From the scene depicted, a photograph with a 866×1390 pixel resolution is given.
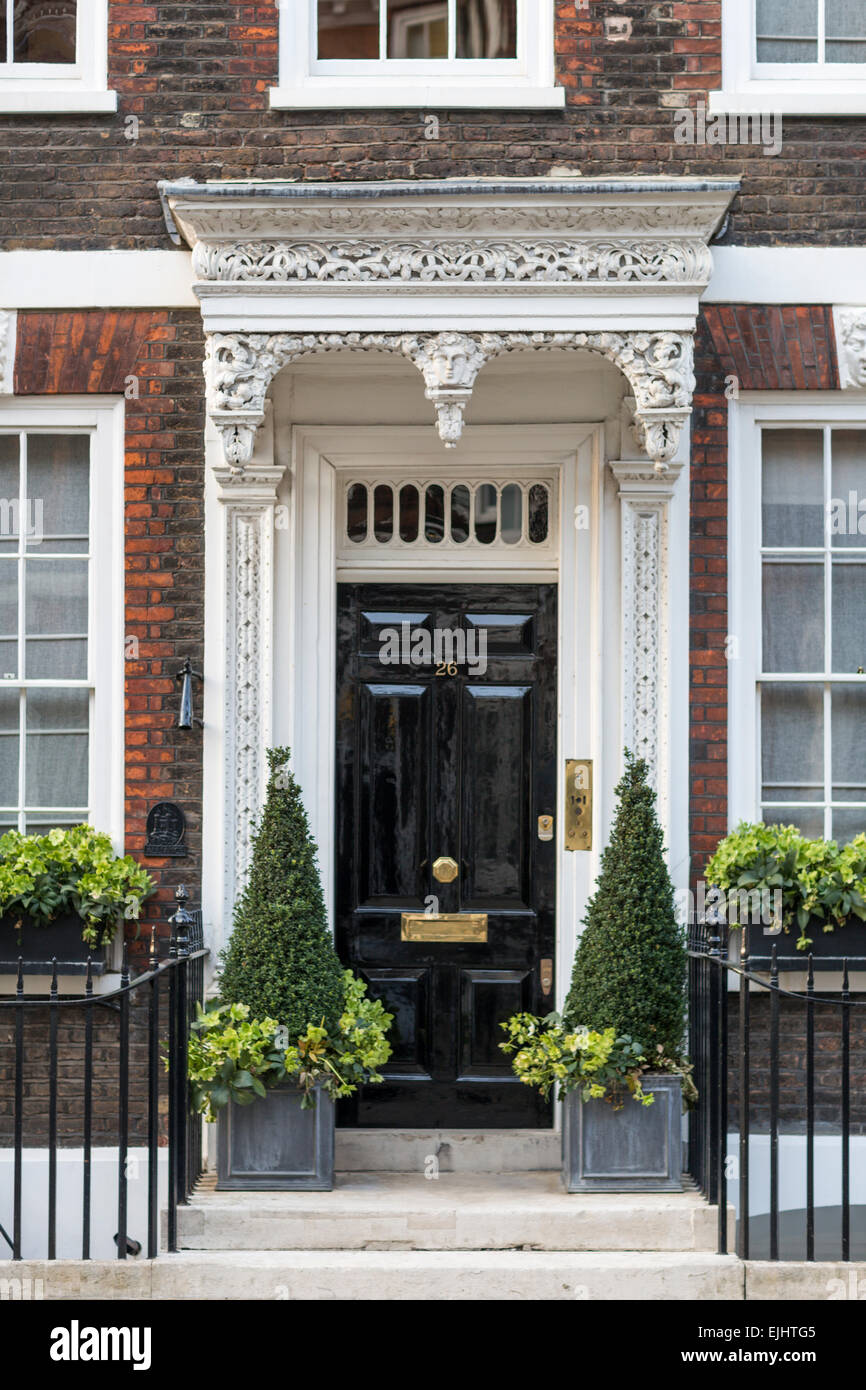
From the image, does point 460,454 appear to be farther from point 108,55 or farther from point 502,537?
point 108,55

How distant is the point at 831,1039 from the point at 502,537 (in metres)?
2.74

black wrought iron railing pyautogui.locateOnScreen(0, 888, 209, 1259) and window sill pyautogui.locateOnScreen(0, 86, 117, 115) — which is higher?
window sill pyautogui.locateOnScreen(0, 86, 117, 115)

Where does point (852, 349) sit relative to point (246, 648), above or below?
above

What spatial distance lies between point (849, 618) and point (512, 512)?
64.6 inches

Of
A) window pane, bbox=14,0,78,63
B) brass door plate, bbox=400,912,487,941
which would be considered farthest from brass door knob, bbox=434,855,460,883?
window pane, bbox=14,0,78,63

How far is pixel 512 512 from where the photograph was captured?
25.6ft

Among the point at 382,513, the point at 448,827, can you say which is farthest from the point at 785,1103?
the point at 382,513

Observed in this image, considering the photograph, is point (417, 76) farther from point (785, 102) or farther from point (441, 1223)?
point (441, 1223)

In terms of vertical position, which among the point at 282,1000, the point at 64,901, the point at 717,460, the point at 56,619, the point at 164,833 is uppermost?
the point at 717,460

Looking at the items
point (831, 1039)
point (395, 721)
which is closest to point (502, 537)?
point (395, 721)

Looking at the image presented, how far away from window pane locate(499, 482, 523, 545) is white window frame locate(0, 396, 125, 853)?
5.84 feet

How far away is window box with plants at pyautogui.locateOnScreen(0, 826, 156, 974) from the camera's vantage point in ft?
23.5

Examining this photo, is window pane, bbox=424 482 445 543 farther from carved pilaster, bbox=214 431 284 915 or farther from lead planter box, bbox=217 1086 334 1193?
lead planter box, bbox=217 1086 334 1193

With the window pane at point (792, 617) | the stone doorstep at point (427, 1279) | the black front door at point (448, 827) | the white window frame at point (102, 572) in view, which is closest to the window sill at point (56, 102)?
the white window frame at point (102, 572)
